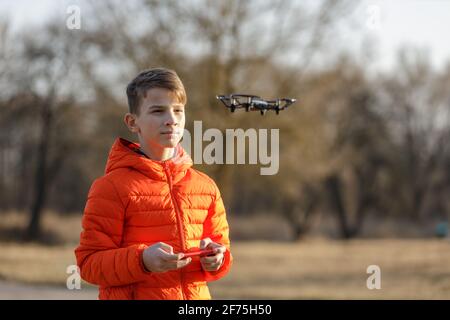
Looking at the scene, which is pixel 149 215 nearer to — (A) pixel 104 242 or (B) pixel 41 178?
(A) pixel 104 242

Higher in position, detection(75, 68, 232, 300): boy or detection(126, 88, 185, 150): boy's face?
detection(126, 88, 185, 150): boy's face

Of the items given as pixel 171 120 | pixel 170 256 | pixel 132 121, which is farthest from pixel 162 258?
pixel 132 121

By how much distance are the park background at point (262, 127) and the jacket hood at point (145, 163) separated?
8.27 metres

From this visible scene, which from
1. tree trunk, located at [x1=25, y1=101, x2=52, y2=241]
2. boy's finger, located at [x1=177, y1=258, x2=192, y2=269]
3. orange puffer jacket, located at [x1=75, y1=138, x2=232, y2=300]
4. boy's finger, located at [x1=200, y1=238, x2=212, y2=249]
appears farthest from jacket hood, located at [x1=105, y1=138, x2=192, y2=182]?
tree trunk, located at [x1=25, y1=101, x2=52, y2=241]

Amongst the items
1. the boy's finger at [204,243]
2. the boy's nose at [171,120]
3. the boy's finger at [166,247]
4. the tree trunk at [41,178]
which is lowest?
the boy's finger at [166,247]

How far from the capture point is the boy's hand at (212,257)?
11.0 feet

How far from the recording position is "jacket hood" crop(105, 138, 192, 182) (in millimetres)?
3525

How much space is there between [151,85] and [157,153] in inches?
11.7

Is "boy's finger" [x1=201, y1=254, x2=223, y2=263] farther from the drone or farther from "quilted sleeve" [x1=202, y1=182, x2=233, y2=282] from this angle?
the drone

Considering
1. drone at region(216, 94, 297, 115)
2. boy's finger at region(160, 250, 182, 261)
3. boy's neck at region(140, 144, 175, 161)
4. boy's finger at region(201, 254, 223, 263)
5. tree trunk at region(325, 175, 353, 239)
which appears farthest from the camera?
tree trunk at region(325, 175, 353, 239)

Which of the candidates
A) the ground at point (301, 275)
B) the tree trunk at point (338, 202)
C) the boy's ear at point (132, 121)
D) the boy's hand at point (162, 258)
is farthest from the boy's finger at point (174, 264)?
the tree trunk at point (338, 202)

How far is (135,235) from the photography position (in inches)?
137

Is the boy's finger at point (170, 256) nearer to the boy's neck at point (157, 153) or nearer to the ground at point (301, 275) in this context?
the boy's neck at point (157, 153)

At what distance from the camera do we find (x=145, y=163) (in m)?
3.52
